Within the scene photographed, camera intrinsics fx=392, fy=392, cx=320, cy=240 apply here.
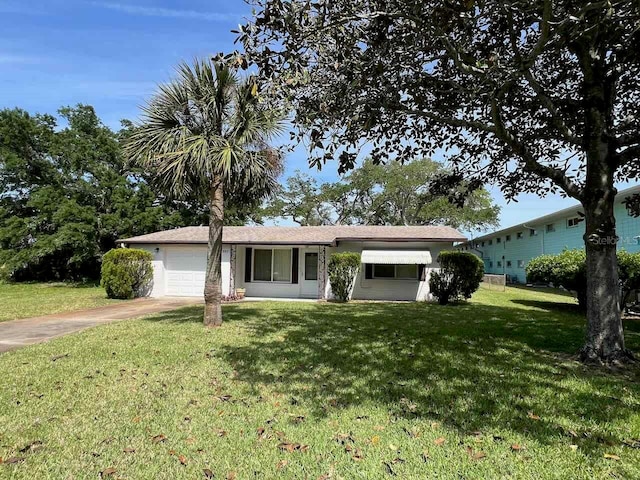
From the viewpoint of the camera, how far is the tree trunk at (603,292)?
24.2 feet

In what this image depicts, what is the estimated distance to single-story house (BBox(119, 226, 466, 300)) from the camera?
65.2 feet

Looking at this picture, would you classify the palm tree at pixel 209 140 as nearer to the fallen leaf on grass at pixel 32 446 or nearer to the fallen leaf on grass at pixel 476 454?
the fallen leaf on grass at pixel 32 446

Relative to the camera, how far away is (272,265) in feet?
71.1

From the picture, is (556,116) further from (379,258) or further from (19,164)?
(19,164)

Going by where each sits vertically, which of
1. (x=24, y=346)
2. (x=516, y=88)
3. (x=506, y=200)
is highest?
(x=516, y=88)

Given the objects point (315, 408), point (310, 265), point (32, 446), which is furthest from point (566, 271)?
point (32, 446)

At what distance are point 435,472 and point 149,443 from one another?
9.50ft

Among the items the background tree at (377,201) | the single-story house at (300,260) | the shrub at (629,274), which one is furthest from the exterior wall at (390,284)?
the background tree at (377,201)

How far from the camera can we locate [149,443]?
4.12m

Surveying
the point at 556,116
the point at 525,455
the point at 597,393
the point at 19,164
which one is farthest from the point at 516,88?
the point at 19,164

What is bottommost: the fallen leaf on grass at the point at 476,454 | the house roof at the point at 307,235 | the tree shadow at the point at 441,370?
the fallen leaf on grass at the point at 476,454

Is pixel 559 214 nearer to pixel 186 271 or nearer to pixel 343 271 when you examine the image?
pixel 343 271

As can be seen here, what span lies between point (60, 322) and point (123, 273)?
763 centimetres

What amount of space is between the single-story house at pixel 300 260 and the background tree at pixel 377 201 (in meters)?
20.6
